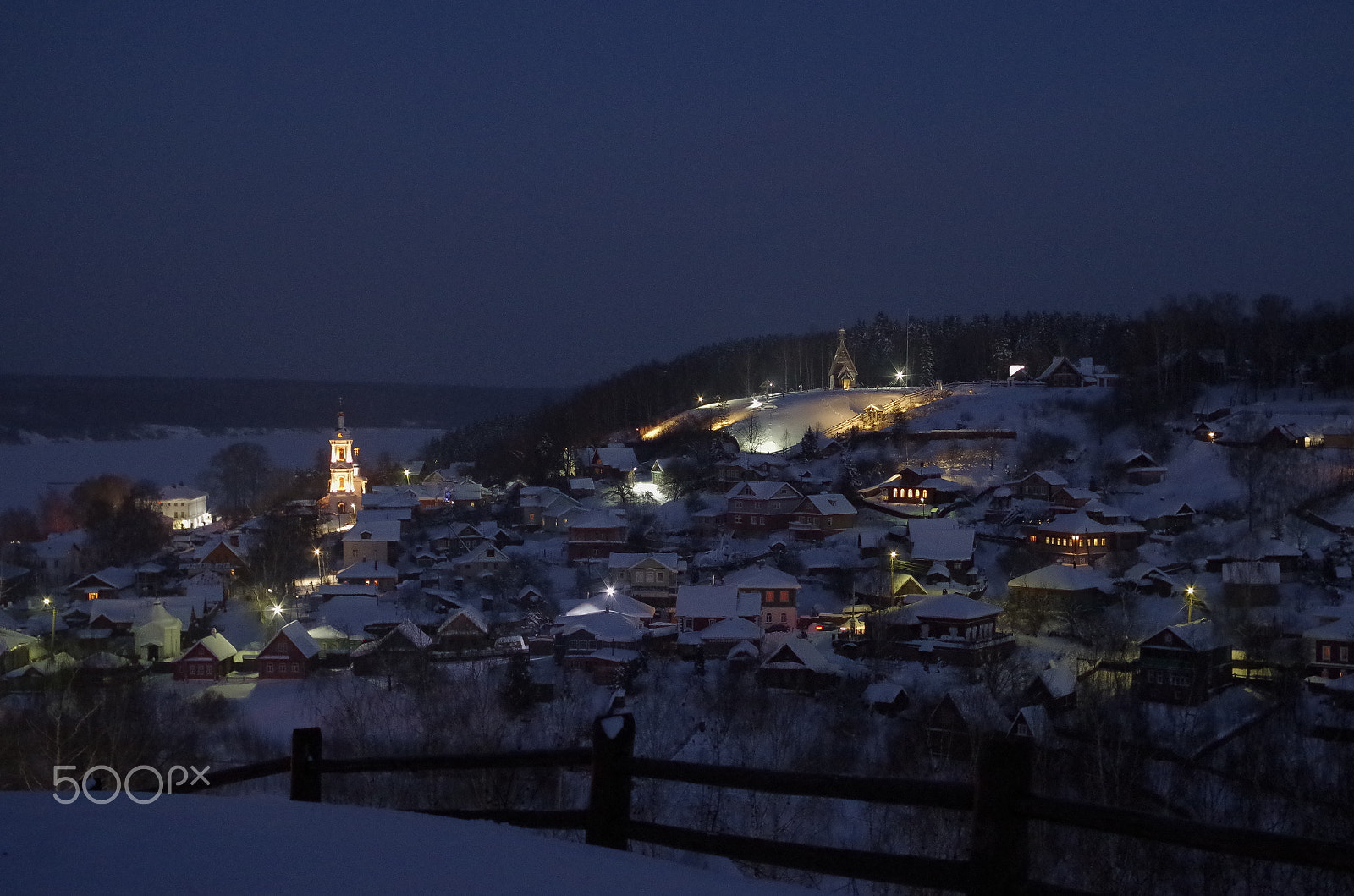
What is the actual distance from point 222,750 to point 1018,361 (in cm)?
4997

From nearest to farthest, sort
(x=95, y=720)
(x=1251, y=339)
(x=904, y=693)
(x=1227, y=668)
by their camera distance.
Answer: (x=95, y=720) < (x=904, y=693) < (x=1227, y=668) < (x=1251, y=339)

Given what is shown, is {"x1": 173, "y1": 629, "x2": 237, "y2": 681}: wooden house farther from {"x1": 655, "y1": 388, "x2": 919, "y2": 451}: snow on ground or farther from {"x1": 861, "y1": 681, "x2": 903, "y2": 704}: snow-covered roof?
{"x1": 655, "y1": 388, "x2": 919, "y2": 451}: snow on ground

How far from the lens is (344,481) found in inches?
1650

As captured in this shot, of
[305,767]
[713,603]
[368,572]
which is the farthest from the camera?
[368,572]

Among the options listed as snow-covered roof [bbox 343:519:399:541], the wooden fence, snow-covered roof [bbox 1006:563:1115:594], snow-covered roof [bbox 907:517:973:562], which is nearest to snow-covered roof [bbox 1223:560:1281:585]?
snow-covered roof [bbox 1006:563:1115:594]

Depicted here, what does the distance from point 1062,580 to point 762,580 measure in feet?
21.8

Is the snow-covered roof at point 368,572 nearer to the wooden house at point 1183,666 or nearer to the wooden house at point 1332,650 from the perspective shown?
the wooden house at point 1183,666

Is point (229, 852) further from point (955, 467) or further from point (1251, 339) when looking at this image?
point (1251, 339)

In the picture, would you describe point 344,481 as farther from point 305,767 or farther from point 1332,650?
point 305,767

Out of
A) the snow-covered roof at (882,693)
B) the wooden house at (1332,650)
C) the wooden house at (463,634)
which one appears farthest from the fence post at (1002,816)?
the wooden house at (463,634)

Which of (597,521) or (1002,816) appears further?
(597,521)

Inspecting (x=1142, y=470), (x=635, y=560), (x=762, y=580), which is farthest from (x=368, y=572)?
(x=1142, y=470)

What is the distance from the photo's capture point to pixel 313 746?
4145 millimetres

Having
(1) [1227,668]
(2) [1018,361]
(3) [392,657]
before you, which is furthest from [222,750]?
(2) [1018,361]
